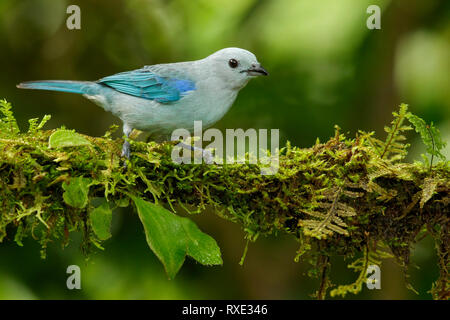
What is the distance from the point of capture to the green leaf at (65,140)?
8.52 ft

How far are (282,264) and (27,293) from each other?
2.38m

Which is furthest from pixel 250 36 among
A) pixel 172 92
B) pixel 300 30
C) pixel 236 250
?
pixel 172 92

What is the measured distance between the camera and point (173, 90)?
3631 millimetres

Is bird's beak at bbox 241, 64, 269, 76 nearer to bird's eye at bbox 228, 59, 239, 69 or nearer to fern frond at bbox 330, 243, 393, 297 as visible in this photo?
bird's eye at bbox 228, 59, 239, 69

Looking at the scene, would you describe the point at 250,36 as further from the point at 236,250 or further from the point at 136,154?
the point at 136,154

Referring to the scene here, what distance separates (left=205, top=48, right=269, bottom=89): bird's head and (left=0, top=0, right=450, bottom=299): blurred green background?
6.31 ft

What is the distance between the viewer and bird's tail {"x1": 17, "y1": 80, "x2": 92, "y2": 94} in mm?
3658

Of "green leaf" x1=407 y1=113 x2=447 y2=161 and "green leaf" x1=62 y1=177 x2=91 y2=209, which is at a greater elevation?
"green leaf" x1=407 y1=113 x2=447 y2=161

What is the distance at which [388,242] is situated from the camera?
9.53ft

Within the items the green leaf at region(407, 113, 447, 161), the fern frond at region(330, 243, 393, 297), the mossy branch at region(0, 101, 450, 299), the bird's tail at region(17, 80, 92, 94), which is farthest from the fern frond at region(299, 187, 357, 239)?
the bird's tail at region(17, 80, 92, 94)

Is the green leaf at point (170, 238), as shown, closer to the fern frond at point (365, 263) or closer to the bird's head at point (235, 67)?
the fern frond at point (365, 263)

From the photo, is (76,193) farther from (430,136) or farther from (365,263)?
(430,136)

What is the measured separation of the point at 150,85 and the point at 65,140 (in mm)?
1239

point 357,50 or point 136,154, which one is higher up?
point 357,50
